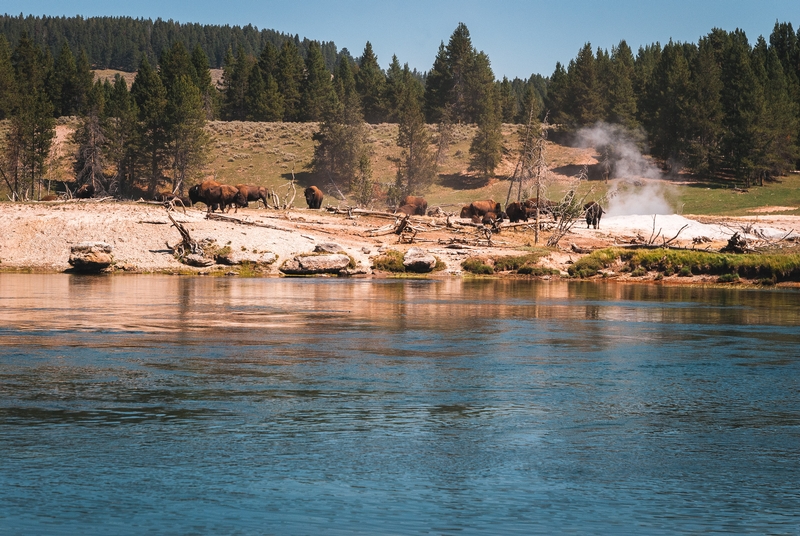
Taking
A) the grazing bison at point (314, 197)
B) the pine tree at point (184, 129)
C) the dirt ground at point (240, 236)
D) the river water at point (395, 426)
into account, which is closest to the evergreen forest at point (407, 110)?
the pine tree at point (184, 129)

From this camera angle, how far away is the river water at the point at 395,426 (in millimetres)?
7352

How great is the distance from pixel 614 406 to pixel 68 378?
742 centimetres

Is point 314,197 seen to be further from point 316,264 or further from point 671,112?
point 671,112

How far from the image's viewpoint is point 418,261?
131 ft

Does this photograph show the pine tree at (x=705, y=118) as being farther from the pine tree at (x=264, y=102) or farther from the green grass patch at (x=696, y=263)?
the green grass patch at (x=696, y=263)

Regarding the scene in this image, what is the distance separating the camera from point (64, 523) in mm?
6992

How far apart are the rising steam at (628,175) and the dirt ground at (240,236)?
19913 mm

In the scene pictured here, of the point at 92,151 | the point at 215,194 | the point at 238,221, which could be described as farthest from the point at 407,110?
the point at 238,221

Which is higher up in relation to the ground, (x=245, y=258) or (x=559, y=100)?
(x=559, y=100)

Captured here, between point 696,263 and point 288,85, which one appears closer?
point 696,263

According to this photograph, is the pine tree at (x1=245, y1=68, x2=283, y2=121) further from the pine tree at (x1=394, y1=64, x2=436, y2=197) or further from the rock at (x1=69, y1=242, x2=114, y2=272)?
the rock at (x1=69, y1=242, x2=114, y2=272)

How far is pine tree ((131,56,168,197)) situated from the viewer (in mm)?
79812

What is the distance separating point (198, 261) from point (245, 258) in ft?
6.59

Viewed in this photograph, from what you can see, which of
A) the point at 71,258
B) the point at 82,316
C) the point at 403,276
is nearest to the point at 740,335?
the point at 82,316
